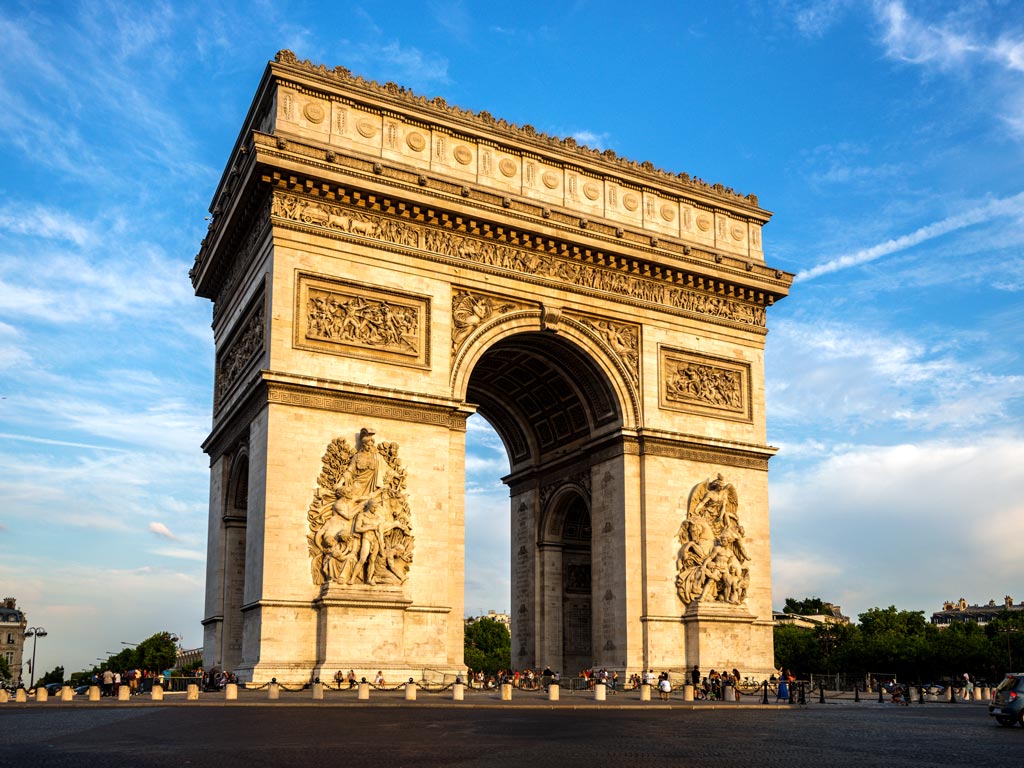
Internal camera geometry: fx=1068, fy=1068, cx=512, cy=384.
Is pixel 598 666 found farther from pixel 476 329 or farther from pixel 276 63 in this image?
pixel 276 63

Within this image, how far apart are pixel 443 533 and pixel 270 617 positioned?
545 centimetres

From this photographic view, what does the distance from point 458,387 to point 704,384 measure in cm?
924

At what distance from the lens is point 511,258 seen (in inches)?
1308

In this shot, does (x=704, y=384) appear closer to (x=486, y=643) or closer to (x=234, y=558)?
(x=234, y=558)

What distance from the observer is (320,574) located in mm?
27875

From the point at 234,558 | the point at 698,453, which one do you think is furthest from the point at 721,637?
the point at 234,558

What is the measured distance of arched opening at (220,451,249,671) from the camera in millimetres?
32188

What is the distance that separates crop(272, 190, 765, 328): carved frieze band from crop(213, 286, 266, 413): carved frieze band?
274 centimetres

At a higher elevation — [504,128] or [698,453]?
[504,128]

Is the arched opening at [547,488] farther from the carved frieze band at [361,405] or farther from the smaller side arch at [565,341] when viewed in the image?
the carved frieze band at [361,405]

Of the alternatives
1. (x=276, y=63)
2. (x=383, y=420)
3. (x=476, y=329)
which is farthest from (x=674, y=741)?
(x=276, y=63)

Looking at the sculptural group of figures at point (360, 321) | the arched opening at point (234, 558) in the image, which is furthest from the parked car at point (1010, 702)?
the arched opening at point (234, 558)

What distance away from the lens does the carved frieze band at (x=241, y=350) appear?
30.6m

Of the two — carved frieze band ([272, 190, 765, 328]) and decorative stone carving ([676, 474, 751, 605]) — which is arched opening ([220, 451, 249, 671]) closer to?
carved frieze band ([272, 190, 765, 328])
